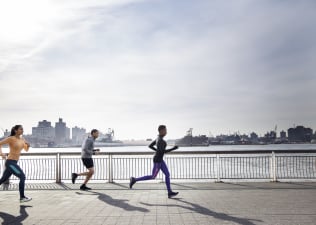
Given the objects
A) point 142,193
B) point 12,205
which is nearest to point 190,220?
point 142,193

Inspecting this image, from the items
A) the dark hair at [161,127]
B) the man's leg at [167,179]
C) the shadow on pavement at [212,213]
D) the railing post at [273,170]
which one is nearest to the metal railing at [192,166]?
the railing post at [273,170]

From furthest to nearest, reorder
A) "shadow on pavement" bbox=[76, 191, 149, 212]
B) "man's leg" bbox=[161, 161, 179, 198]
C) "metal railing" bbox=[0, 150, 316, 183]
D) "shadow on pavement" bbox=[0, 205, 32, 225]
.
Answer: "metal railing" bbox=[0, 150, 316, 183]
"man's leg" bbox=[161, 161, 179, 198]
"shadow on pavement" bbox=[76, 191, 149, 212]
"shadow on pavement" bbox=[0, 205, 32, 225]

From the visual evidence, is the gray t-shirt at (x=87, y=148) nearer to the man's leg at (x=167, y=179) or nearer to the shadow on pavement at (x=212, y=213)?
the man's leg at (x=167, y=179)

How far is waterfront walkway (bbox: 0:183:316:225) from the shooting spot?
23.2ft

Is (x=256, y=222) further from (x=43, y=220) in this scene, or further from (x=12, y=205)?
(x=12, y=205)

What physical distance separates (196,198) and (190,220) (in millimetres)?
2765

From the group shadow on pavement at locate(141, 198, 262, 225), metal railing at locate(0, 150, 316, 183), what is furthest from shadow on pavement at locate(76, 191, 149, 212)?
metal railing at locate(0, 150, 316, 183)

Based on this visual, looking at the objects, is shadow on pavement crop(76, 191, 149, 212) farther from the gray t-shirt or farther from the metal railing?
the metal railing

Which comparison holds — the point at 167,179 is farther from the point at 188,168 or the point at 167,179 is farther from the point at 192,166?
the point at 188,168

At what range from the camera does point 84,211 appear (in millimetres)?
8023

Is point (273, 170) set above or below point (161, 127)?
below

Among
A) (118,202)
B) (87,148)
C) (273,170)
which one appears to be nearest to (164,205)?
(118,202)

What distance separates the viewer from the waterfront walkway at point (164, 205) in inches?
278

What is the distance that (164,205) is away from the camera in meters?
8.70
